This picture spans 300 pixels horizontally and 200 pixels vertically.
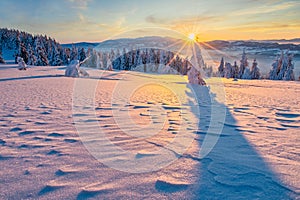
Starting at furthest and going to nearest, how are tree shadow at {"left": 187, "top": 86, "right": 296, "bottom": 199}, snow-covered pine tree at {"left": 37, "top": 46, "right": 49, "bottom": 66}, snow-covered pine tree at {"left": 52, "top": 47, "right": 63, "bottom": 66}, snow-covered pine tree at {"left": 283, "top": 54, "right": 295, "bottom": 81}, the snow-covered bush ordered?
snow-covered pine tree at {"left": 52, "top": 47, "right": 63, "bottom": 66} < snow-covered pine tree at {"left": 37, "top": 46, "right": 49, "bottom": 66} < the snow-covered bush < snow-covered pine tree at {"left": 283, "top": 54, "right": 295, "bottom": 81} < tree shadow at {"left": 187, "top": 86, "right": 296, "bottom": 199}

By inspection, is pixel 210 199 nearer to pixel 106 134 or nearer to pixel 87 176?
pixel 87 176

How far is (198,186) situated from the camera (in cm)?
171

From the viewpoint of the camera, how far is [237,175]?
191 centimetres

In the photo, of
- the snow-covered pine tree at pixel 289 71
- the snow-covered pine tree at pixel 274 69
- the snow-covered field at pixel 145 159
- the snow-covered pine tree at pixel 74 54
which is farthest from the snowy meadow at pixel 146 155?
the snow-covered pine tree at pixel 74 54

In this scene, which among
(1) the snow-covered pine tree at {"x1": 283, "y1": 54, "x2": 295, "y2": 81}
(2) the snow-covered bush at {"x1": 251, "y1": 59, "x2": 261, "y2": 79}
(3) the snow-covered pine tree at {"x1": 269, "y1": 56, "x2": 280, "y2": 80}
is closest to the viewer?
(1) the snow-covered pine tree at {"x1": 283, "y1": 54, "x2": 295, "y2": 81}

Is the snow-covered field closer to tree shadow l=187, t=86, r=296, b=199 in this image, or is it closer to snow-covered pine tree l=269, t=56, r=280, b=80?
tree shadow l=187, t=86, r=296, b=199

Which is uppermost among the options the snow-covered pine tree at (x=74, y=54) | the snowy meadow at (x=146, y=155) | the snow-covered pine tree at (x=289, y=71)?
the snow-covered pine tree at (x=74, y=54)

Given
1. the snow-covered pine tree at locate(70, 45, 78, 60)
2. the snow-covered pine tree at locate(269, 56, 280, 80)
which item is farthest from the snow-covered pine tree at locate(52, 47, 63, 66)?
the snow-covered pine tree at locate(269, 56, 280, 80)

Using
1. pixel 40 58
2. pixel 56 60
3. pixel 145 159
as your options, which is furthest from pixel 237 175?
pixel 56 60

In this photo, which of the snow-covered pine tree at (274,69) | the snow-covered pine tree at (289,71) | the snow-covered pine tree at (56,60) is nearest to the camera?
the snow-covered pine tree at (289,71)

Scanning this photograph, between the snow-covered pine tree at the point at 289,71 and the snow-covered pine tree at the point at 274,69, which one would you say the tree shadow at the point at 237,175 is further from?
the snow-covered pine tree at the point at 274,69

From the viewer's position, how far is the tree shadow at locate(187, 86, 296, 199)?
161 centimetres

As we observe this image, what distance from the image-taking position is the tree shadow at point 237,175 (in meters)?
1.61

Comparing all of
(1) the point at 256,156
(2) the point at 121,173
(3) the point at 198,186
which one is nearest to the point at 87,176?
(2) the point at 121,173
